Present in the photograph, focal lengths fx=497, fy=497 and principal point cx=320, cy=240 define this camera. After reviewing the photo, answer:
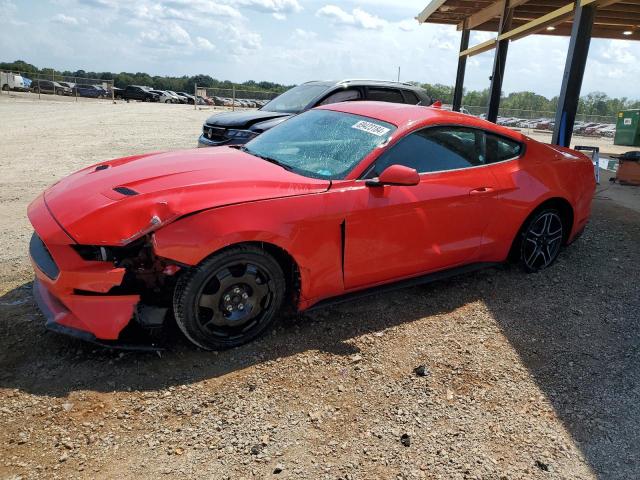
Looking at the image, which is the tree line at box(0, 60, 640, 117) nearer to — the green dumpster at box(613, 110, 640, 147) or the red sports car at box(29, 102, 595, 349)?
the green dumpster at box(613, 110, 640, 147)

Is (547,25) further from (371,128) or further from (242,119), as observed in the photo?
(371,128)

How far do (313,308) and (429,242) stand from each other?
105 cm

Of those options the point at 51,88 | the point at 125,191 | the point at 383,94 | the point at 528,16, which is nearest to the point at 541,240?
the point at 125,191

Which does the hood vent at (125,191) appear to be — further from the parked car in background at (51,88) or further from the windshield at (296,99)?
the parked car in background at (51,88)

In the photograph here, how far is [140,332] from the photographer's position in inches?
119

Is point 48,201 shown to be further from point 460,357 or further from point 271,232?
point 460,357

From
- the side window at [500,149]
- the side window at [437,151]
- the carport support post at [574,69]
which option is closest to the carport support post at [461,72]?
the carport support post at [574,69]

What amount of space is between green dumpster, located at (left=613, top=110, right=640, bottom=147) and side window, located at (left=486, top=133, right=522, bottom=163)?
17789mm

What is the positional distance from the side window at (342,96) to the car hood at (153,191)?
4665mm

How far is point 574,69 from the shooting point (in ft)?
28.9

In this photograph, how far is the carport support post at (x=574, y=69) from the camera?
28.4 feet

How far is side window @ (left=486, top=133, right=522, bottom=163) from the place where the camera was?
423 centimetres

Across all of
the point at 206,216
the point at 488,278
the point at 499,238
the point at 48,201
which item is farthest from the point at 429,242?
the point at 48,201

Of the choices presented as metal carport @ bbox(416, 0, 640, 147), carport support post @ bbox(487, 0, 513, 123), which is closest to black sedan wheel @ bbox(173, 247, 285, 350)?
metal carport @ bbox(416, 0, 640, 147)
